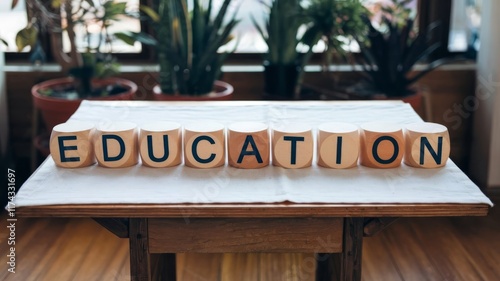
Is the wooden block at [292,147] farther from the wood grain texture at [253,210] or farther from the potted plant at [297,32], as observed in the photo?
the potted plant at [297,32]

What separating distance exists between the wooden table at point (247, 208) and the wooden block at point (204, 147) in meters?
0.04

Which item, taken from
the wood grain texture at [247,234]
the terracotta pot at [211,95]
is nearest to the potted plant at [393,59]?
the terracotta pot at [211,95]

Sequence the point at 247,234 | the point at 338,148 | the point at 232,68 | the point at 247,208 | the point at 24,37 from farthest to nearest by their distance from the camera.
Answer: the point at 232,68 → the point at 24,37 → the point at 338,148 → the point at 247,234 → the point at 247,208

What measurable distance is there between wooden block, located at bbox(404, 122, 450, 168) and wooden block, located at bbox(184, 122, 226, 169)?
484 mm

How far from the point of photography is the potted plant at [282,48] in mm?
3326

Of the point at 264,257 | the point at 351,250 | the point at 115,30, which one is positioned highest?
the point at 115,30

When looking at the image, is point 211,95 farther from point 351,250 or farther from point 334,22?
point 351,250

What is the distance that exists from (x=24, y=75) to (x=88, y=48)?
507 mm

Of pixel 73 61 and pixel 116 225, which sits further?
pixel 73 61

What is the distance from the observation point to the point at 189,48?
3320mm

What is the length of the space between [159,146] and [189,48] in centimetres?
166

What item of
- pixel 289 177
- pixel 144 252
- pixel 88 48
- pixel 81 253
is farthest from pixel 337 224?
pixel 88 48

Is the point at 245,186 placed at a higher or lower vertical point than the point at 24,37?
lower

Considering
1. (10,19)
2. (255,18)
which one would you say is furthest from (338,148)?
(10,19)
